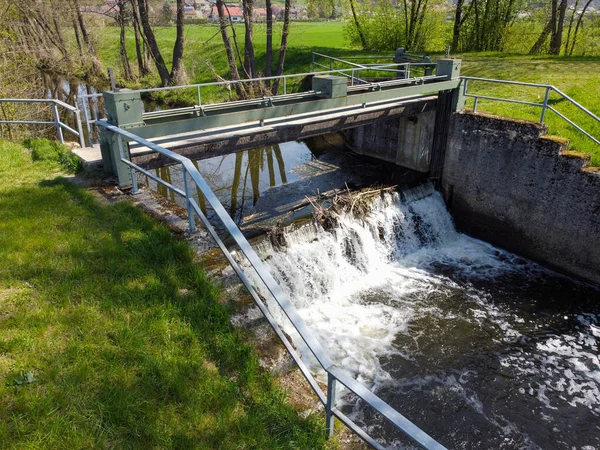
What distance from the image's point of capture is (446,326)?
8.39m

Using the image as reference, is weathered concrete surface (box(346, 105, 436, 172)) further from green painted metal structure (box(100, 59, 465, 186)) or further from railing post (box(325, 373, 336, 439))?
railing post (box(325, 373, 336, 439))

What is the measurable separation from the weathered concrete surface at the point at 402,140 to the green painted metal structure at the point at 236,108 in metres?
1.17

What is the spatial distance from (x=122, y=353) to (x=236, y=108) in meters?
6.31

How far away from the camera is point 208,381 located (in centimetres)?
379

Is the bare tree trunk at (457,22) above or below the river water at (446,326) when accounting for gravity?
above

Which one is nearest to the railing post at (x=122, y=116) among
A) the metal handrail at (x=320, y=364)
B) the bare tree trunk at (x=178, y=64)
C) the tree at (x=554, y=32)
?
the metal handrail at (x=320, y=364)

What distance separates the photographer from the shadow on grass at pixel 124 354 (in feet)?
10.9

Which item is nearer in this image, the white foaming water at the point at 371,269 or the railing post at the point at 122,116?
the railing post at the point at 122,116

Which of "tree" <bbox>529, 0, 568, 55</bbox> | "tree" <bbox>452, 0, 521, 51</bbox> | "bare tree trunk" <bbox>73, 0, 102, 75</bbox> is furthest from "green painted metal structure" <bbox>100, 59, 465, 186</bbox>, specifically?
"bare tree trunk" <bbox>73, 0, 102, 75</bbox>

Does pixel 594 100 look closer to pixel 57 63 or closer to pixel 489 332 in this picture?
pixel 489 332

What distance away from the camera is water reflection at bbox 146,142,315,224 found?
11.9 m

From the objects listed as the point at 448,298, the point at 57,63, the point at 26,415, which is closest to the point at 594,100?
the point at 448,298

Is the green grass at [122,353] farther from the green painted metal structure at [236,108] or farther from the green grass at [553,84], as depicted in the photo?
the green grass at [553,84]

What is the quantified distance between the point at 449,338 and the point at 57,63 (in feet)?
71.8
